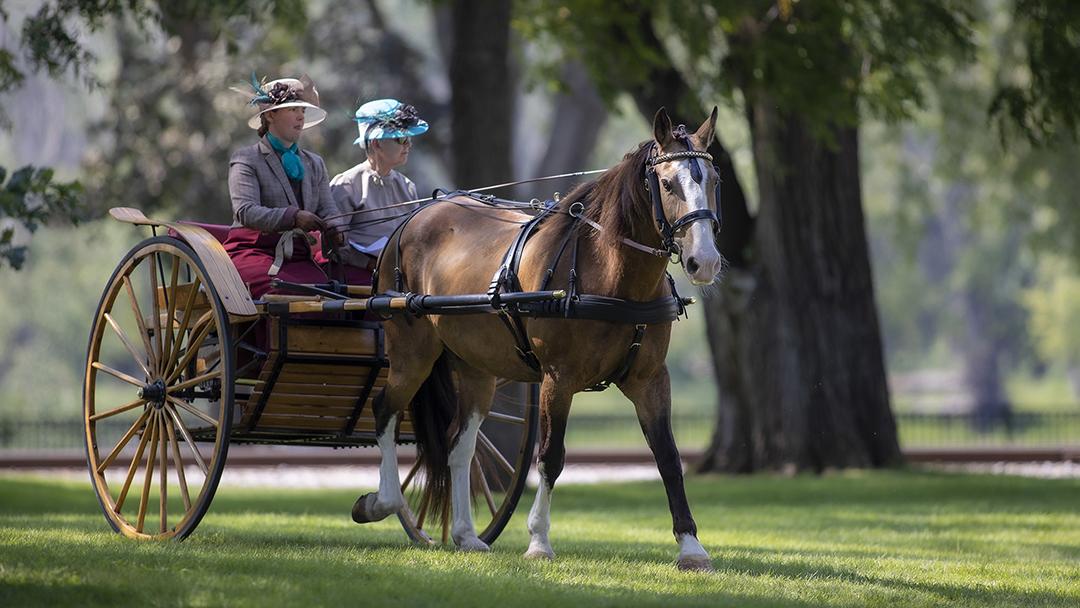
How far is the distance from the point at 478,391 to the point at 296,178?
170 centimetres

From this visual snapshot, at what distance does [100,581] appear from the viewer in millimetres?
6770

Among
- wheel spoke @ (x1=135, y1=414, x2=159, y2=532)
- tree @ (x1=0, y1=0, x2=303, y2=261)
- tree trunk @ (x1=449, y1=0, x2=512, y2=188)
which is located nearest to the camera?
wheel spoke @ (x1=135, y1=414, x2=159, y2=532)

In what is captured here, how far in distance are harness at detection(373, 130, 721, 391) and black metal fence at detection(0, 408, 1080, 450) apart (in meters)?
22.4

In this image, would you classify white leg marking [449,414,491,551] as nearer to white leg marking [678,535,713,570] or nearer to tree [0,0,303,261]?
white leg marking [678,535,713,570]

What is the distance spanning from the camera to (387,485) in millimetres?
8938

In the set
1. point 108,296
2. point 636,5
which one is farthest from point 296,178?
point 636,5

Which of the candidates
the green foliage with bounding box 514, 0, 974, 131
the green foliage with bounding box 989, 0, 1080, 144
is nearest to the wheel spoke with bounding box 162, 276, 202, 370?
the green foliage with bounding box 514, 0, 974, 131

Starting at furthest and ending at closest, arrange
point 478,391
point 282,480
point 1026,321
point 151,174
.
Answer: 1. point 1026,321
2. point 151,174
3. point 282,480
4. point 478,391

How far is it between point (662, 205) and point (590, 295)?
0.62 meters

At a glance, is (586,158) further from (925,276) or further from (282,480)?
(925,276)

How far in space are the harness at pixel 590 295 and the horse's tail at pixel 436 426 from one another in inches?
43.3

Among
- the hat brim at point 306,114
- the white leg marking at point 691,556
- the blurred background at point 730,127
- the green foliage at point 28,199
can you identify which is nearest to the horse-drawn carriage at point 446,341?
the white leg marking at point 691,556

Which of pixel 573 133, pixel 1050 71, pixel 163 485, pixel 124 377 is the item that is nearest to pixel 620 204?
pixel 163 485

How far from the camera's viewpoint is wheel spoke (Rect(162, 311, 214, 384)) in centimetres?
886
